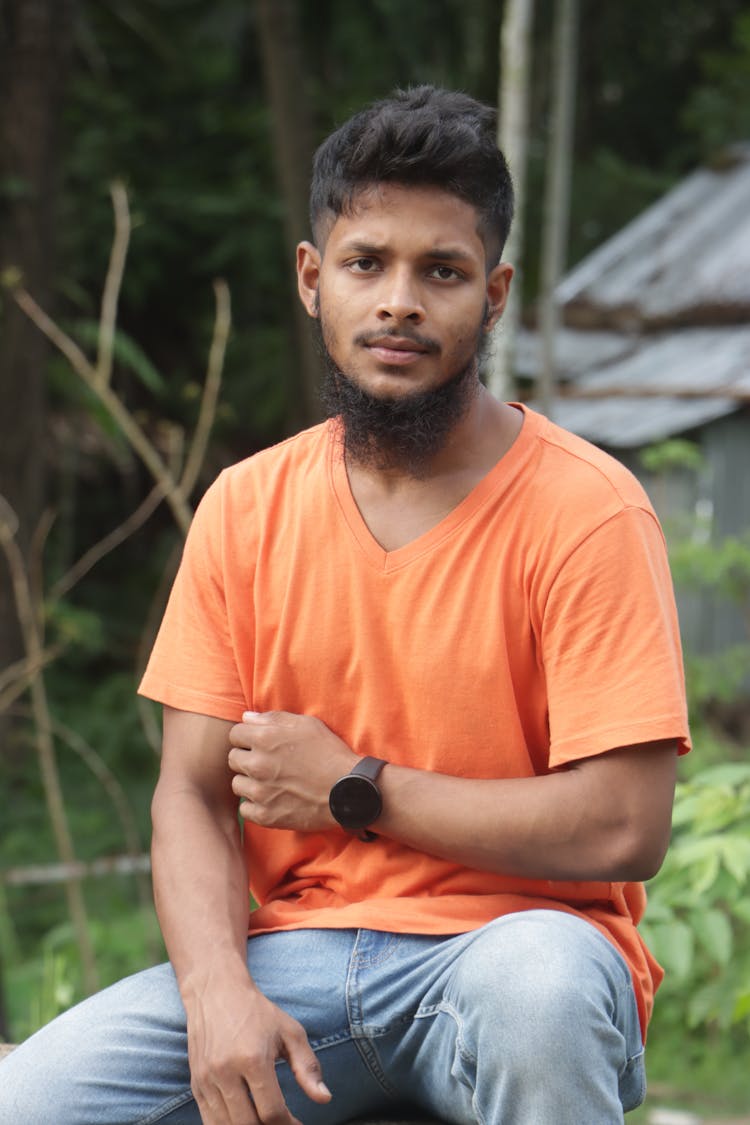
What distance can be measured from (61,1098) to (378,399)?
1.18 meters

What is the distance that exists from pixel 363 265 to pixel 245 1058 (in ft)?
4.04

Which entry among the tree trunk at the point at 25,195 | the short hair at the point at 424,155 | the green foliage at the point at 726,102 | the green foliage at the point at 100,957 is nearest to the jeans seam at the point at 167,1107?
the short hair at the point at 424,155

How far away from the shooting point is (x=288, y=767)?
2.25 metres

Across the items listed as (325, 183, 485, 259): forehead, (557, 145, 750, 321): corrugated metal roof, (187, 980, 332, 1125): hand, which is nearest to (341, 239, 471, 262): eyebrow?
(325, 183, 485, 259): forehead

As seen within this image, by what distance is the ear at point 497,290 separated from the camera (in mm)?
2406

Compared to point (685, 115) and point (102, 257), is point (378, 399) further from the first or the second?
point (685, 115)

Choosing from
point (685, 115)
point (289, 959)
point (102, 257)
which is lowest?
point (289, 959)

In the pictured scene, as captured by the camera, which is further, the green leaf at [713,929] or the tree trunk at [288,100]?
the tree trunk at [288,100]

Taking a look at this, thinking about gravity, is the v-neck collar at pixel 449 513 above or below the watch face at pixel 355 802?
above

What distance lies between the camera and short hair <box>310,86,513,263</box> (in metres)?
2.25

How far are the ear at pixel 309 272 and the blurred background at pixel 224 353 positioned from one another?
4.06ft

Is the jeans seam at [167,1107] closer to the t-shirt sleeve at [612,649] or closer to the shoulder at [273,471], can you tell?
the t-shirt sleeve at [612,649]

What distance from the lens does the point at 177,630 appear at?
2424 millimetres

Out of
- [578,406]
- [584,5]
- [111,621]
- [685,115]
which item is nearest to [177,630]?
[578,406]
